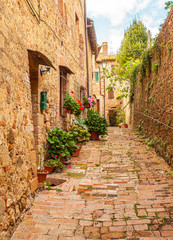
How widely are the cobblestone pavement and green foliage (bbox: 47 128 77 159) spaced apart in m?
0.43

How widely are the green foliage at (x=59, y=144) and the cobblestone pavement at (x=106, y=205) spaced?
0.43m

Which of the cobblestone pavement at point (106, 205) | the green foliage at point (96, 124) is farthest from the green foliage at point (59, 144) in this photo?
the green foliage at point (96, 124)

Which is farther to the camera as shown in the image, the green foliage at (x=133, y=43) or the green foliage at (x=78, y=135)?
the green foliage at (x=133, y=43)

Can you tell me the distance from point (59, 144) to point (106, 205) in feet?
6.72

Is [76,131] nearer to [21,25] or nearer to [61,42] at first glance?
[61,42]

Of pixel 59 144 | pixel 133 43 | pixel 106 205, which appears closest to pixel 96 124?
pixel 59 144

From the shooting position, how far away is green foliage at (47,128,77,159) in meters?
4.86

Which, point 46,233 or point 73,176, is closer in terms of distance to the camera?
point 46,233

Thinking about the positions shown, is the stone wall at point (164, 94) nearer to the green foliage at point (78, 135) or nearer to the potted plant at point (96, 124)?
the green foliage at point (78, 135)

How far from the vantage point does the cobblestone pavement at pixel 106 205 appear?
8.10ft

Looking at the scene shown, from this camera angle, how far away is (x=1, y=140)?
90.7 inches

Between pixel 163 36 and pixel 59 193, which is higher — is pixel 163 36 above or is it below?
above

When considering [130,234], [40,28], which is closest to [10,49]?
[40,28]

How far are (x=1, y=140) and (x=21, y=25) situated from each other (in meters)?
2.19
